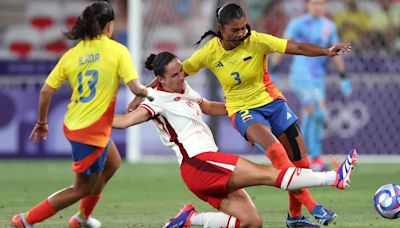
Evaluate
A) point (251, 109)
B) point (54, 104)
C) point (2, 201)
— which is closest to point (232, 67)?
point (251, 109)

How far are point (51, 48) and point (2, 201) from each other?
8.72m

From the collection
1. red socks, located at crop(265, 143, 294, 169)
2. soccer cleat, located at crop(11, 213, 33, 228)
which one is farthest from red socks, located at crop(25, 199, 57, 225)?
red socks, located at crop(265, 143, 294, 169)

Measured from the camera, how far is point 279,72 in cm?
1695

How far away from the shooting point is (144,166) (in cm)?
1574

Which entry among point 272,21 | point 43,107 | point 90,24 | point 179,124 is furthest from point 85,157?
point 272,21

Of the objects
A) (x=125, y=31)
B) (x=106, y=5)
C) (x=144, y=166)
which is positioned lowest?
(x=144, y=166)

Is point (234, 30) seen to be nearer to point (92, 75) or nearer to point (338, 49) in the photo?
point (338, 49)

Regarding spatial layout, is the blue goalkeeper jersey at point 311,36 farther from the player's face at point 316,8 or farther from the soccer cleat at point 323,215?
the soccer cleat at point 323,215

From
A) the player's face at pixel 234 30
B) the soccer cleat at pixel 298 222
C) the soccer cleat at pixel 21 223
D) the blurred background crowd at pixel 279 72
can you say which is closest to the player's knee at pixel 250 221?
the soccer cleat at pixel 298 222

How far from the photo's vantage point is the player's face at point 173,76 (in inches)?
321

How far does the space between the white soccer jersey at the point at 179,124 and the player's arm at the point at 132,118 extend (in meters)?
0.05

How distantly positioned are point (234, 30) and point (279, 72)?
339 inches

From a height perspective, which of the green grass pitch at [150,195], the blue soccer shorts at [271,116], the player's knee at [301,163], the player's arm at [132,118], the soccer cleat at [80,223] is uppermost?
the player's arm at [132,118]

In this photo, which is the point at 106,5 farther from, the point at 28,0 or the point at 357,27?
the point at 28,0
